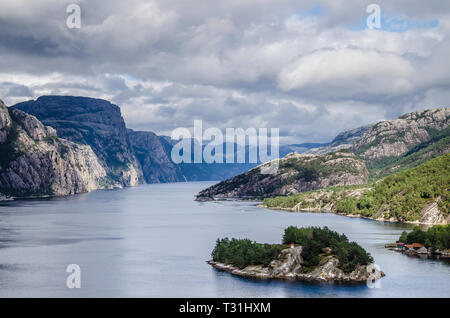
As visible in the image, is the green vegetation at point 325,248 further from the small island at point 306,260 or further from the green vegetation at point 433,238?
the green vegetation at point 433,238

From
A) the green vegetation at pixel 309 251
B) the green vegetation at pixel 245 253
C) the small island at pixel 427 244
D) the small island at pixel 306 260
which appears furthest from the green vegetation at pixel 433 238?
the green vegetation at pixel 245 253

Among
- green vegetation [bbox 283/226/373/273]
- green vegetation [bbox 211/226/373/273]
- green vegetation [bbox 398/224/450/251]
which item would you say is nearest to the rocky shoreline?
green vegetation [bbox 398/224/450/251]

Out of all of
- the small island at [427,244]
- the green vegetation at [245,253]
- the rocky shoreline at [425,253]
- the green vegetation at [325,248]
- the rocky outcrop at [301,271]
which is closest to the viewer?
the rocky outcrop at [301,271]

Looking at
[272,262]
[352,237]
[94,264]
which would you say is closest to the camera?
[272,262]

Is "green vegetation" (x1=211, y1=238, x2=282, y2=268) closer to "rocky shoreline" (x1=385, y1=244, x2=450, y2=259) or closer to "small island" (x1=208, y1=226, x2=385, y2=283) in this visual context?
"small island" (x1=208, y1=226, x2=385, y2=283)

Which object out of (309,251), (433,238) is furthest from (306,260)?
(433,238)

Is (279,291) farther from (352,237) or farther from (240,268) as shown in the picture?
(352,237)
